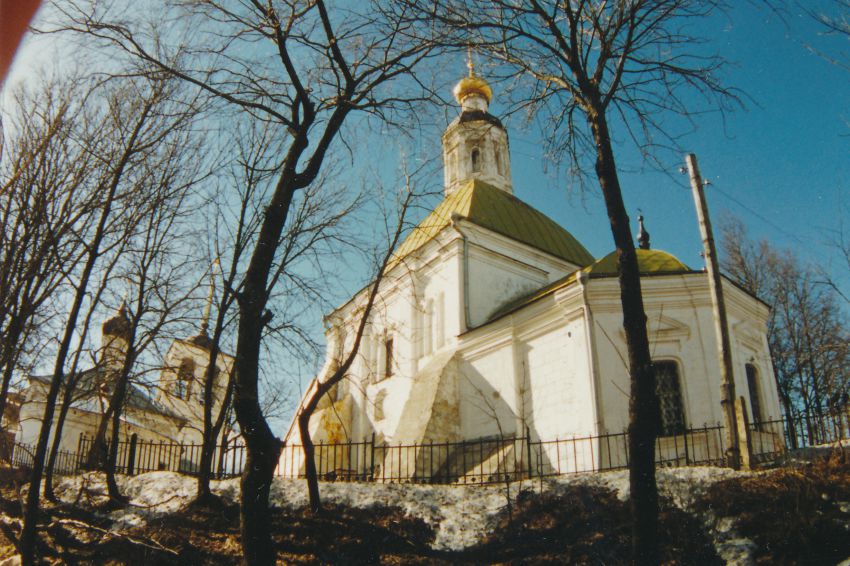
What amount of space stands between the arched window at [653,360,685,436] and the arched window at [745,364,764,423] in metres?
2.21

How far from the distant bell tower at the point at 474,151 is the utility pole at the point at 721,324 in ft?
51.2

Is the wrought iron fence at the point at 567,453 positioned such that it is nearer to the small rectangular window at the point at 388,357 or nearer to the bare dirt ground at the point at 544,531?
the bare dirt ground at the point at 544,531

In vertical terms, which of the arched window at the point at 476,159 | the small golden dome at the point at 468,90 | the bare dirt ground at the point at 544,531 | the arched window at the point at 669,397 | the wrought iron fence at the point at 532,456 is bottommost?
the bare dirt ground at the point at 544,531

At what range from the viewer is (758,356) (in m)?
15.5

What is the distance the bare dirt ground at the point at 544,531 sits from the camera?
7371 mm

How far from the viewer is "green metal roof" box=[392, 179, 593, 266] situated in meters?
21.7

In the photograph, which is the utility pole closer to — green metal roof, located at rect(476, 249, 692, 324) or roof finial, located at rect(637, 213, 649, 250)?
green metal roof, located at rect(476, 249, 692, 324)

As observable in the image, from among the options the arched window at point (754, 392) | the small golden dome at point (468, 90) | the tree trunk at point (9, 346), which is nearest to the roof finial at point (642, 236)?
the arched window at point (754, 392)

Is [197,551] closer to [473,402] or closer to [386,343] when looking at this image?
[473,402]

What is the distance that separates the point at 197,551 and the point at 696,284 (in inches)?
457

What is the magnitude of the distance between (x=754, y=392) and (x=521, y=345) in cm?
565

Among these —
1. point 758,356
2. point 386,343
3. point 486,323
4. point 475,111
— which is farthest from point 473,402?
point 475,111

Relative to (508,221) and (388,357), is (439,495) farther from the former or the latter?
(508,221)

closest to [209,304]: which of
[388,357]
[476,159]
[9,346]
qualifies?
[9,346]
